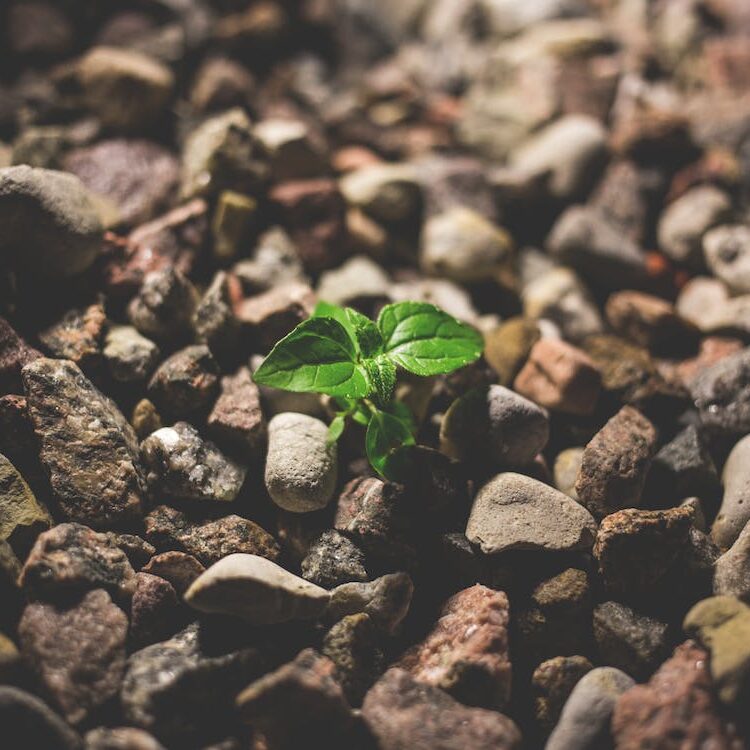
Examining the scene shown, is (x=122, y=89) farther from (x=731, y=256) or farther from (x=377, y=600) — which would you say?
(x=731, y=256)

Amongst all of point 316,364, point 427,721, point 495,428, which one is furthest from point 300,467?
point 427,721

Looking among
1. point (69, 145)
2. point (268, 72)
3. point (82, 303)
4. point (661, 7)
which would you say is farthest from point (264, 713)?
point (661, 7)

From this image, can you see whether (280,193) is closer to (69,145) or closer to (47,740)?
(69,145)

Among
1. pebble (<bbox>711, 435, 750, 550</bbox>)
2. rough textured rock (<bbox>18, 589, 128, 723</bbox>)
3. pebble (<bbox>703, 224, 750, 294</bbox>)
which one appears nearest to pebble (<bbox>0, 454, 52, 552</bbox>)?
rough textured rock (<bbox>18, 589, 128, 723</bbox>)

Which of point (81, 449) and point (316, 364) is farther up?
point (316, 364)

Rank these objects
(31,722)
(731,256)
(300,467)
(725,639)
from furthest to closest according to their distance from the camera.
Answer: (731,256) → (300,467) → (725,639) → (31,722)

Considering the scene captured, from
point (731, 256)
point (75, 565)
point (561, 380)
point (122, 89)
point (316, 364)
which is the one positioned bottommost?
point (75, 565)

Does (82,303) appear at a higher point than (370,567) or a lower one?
higher
